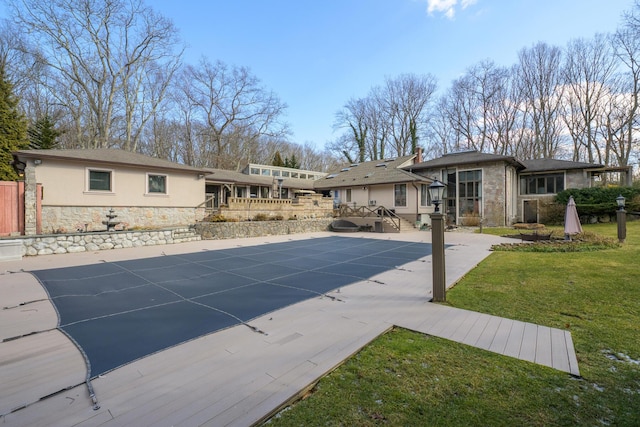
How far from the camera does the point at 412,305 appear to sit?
465 cm

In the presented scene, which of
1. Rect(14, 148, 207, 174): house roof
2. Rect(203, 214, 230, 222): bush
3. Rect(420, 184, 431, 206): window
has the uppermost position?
Rect(14, 148, 207, 174): house roof

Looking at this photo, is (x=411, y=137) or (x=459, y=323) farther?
(x=411, y=137)

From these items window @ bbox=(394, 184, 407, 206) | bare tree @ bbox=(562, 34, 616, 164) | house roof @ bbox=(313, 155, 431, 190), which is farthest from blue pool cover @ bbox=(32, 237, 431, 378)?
bare tree @ bbox=(562, 34, 616, 164)

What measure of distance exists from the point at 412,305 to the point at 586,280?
4199 mm

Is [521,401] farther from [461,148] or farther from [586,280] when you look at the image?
[461,148]

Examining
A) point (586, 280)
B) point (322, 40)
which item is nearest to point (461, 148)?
point (322, 40)

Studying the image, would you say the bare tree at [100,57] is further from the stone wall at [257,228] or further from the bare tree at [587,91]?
the bare tree at [587,91]

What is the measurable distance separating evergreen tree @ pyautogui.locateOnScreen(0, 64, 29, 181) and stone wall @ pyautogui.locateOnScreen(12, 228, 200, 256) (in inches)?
411

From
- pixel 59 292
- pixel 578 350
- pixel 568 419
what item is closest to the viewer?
pixel 568 419

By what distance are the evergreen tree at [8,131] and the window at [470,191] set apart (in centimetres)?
2874

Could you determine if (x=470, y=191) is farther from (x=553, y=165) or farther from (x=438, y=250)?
(x=438, y=250)

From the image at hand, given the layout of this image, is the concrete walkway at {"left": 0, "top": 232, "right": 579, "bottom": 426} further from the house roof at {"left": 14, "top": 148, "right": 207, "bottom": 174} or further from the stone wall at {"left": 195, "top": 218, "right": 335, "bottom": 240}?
the house roof at {"left": 14, "top": 148, "right": 207, "bottom": 174}

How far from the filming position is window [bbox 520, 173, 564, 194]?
70.6 ft

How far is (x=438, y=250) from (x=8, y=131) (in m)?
25.3
